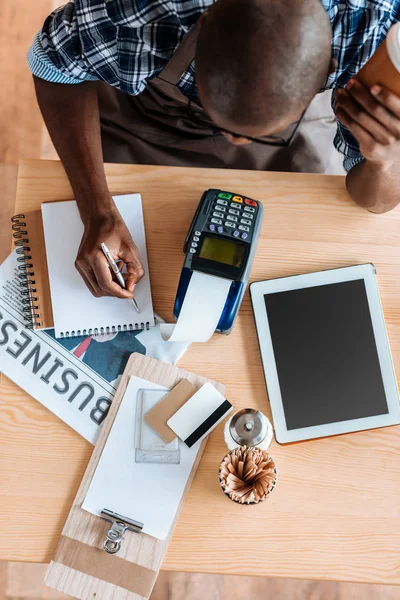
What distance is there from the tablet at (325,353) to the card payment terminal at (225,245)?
0.20 feet

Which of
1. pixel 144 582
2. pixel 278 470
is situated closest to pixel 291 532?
pixel 278 470

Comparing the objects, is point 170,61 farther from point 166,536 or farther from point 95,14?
point 166,536

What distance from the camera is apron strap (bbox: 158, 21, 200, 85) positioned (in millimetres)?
705

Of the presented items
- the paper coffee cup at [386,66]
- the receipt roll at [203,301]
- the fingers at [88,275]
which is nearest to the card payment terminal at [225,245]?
the receipt roll at [203,301]

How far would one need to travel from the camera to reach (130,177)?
0.93m

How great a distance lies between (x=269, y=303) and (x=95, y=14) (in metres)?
0.48

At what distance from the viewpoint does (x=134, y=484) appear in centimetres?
84

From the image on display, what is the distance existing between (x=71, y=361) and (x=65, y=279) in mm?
134

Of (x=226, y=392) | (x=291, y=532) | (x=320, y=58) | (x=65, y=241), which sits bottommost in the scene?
(x=291, y=532)

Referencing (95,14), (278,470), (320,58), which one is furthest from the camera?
(278,470)

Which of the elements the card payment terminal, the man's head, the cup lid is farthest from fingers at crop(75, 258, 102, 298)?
the cup lid

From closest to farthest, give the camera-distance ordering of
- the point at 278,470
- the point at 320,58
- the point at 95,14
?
1. the point at 320,58
2. the point at 95,14
3. the point at 278,470

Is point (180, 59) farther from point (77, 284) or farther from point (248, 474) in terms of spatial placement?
point (248, 474)

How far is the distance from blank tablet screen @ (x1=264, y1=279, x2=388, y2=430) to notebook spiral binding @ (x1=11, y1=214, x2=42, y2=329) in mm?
373
